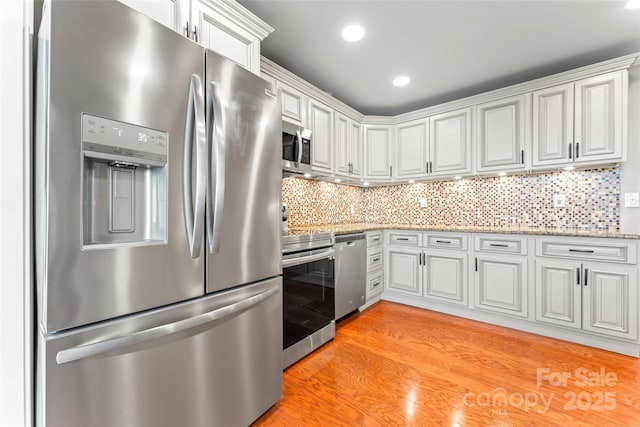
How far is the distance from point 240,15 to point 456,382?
2678 mm

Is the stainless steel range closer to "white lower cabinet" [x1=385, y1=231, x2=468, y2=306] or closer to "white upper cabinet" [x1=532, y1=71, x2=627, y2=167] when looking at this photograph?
"white lower cabinet" [x1=385, y1=231, x2=468, y2=306]

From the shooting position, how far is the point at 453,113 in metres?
3.19

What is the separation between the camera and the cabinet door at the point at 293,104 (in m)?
2.45

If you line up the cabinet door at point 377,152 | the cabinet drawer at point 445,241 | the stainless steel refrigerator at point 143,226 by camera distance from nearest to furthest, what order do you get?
the stainless steel refrigerator at point 143,226
the cabinet drawer at point 445,241
the cabinet door at point 377,152

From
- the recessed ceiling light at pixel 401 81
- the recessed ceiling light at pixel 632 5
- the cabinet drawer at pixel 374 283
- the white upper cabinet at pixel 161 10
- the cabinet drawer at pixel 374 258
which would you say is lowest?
the cabinet drawer at pixel 374 283

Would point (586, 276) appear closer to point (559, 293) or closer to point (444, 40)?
point (559, 293)

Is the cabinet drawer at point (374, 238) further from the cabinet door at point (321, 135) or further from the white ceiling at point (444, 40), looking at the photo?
the white ceiling at point (444, 40)

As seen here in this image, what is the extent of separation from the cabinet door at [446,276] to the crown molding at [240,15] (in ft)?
8.54

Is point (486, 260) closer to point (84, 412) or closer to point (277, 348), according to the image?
point (277, 348)

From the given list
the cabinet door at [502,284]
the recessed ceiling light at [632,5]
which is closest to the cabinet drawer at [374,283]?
the cabinet door at [502,284]

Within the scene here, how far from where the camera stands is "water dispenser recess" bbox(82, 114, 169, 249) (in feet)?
2.92

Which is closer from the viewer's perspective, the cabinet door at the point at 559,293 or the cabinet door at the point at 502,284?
the cabinet door at the point at 559,293

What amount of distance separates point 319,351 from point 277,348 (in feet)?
2.58

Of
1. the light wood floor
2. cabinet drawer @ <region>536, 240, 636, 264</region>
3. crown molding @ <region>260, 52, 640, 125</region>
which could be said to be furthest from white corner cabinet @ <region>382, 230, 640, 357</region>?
crown molding @ <region>260, 52, 640, 125</region>
